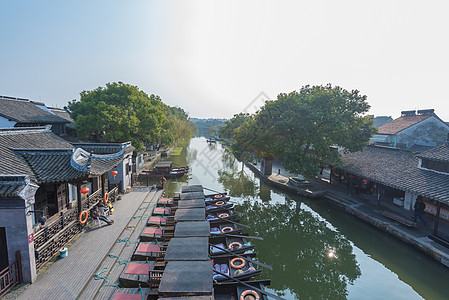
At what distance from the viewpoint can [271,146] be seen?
27.2 metres

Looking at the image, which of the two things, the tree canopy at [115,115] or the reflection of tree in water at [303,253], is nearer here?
the reflection of tree in water at [303,253]

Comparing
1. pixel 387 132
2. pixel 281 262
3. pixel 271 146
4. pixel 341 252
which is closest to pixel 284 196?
pixel 271 146

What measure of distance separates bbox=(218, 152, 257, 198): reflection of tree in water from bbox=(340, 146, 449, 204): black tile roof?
33.2ft

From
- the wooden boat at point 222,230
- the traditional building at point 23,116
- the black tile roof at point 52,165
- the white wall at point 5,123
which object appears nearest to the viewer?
the black tile roof at point 52,165

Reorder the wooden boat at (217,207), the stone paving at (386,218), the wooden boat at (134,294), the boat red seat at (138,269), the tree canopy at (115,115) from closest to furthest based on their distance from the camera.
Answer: the wooden boat at (134,294)
the boat red seat at (138,269)
the stone paving at (386,218)
the wooden boat at (217,207)
the tree canopy at (115,115)

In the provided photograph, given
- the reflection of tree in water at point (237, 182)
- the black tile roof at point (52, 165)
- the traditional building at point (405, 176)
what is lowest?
the reflection of tree in water at point (237, 182)

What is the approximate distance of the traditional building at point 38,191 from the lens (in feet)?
26.2

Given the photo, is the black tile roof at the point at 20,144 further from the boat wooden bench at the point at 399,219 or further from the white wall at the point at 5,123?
the boat wooden bench at the point at 399,219

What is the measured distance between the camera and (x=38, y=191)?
39.0ft

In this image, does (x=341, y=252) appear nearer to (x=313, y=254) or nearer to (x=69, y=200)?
(x=313, y=254)

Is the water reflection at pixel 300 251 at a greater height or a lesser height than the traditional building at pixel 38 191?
lesser

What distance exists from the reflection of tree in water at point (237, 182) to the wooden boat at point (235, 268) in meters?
13.4

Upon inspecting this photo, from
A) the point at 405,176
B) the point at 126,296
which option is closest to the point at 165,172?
the point at 126,296

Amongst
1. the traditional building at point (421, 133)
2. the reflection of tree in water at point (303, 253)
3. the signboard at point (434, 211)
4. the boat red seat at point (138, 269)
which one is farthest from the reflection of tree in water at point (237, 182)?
the traditional building at point (421, 133)
